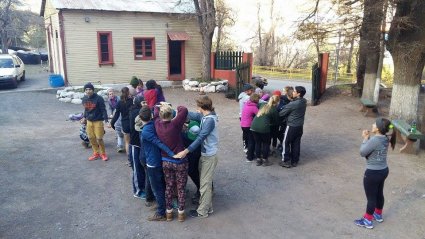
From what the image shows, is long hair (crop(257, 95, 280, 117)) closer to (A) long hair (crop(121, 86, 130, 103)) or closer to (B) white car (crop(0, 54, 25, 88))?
(A) long hair (crop(121, 86, 130, 103))

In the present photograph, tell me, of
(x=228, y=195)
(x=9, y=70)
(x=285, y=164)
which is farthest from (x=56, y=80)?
(x=228, y=195)

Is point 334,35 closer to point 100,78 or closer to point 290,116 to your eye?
point 290,116

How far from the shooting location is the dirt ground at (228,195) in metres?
4.97

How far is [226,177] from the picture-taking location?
22.6 ft

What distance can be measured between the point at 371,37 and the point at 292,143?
7178 mm

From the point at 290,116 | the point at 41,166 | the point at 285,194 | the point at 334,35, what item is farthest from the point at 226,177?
the point at 334,35

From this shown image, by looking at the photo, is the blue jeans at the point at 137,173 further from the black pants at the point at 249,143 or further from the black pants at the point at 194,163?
the black pants at the point at 249,143

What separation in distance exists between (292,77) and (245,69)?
40.8ft

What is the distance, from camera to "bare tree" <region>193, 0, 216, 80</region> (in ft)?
58.0

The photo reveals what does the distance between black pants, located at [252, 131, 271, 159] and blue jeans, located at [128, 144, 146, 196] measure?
2.54 meters

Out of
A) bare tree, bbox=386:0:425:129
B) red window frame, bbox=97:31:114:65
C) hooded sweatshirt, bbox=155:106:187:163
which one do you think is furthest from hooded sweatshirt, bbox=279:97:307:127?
red window frame, bbox=97:31:114:65

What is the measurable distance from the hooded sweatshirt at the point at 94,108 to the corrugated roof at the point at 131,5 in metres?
11.0

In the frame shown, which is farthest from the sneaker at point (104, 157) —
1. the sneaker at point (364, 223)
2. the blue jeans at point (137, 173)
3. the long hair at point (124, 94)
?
the sneaker at point (364, 223)

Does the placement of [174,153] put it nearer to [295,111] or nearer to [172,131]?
[172,131]
